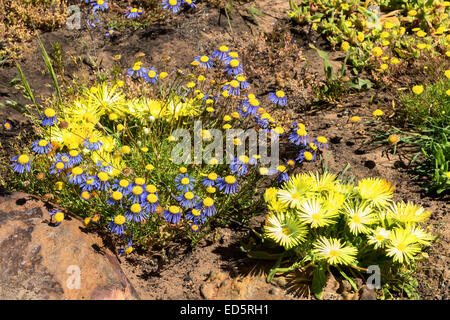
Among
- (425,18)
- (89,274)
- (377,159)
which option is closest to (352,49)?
(425,18)

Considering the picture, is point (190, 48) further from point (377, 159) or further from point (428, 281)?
point (428, 281)

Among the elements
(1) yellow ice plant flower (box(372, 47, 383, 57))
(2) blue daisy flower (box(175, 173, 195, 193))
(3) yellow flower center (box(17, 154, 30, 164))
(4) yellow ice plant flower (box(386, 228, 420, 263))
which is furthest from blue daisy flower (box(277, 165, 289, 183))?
(1) yellow ice plant flower (box(372, 47, 383, 57))

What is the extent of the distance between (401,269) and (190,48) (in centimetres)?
323

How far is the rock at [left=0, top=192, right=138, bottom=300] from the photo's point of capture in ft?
8.21

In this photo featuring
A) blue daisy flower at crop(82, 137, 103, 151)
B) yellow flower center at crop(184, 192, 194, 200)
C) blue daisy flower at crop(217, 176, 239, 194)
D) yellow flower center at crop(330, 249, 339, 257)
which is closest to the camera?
yellow flower center at crop(330, 249, 339, 257)

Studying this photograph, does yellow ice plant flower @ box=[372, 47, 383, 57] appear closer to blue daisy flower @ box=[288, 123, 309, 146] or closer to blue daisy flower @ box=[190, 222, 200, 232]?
blue daisy flower @ box=[288, 123, 309, 146]

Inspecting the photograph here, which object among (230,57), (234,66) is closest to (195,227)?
(234,66)

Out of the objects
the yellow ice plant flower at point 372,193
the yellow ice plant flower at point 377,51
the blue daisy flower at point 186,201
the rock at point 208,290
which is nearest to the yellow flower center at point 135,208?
the blue daisy flower at point 186,201

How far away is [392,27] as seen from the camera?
202 inches

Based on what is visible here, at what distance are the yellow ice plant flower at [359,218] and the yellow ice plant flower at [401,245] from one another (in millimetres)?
146

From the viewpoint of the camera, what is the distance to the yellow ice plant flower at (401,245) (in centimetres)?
259

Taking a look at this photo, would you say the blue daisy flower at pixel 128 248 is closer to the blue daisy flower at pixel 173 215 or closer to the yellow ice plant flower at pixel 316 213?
the blue daisy flower at pixel 173 215

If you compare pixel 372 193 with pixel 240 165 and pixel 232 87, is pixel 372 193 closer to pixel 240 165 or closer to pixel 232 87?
pixel 240 165

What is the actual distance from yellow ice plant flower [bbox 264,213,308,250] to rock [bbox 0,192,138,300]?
914 millimetres
